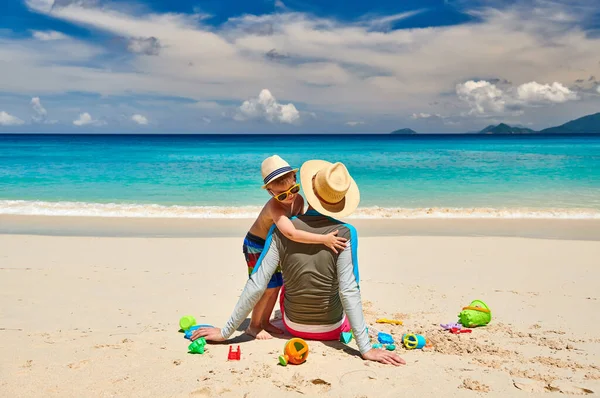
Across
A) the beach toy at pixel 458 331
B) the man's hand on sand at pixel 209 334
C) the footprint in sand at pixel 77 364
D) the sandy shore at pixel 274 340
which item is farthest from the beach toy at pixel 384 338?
the footprint in sand at pixel 77 364

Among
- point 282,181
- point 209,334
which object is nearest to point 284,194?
point 282,181

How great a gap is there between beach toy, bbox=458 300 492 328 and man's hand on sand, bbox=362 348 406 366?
1323mm

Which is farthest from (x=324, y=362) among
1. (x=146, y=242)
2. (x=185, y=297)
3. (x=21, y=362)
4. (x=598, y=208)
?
(x=598, y=208)

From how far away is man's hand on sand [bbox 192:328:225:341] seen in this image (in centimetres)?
412

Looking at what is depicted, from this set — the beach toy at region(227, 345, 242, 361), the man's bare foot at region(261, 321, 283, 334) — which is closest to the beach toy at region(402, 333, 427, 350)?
the man's bare foot at region(261, 321, 283, 334)

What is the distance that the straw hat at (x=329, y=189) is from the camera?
3.65 m

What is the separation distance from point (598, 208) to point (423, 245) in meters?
8.98

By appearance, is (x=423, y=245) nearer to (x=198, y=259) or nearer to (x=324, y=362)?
(x=198, y=259)

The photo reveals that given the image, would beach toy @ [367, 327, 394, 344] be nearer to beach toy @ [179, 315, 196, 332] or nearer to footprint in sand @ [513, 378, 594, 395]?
footprint in sand @ [513, 378, 594, 395]

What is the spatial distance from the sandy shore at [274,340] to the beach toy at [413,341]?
0.38 feet

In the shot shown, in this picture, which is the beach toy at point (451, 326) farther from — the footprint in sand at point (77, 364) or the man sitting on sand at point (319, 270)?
the footprint in sand at point (77, 364)

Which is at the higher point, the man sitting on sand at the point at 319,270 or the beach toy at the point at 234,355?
the man sitting on sand at the point at 319,270

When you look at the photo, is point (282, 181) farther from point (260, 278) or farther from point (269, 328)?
point (269, 328)

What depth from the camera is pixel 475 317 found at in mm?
4777
